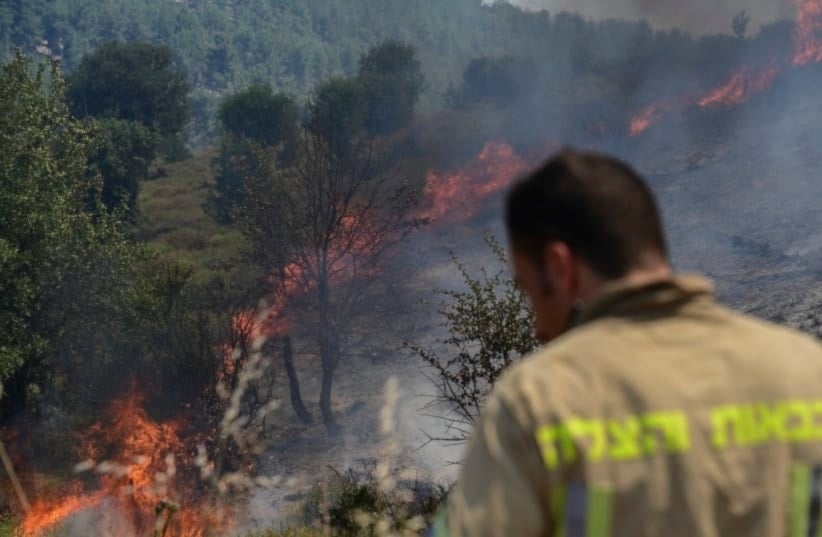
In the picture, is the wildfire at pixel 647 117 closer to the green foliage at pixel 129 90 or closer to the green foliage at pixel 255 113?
the green foliage at pixel 255 113

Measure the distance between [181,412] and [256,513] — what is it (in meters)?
3.22

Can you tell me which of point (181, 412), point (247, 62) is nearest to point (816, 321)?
point (181, 412)

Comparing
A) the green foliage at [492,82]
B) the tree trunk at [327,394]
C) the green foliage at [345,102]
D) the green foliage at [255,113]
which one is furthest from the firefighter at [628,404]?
the green foliage at [492,82]

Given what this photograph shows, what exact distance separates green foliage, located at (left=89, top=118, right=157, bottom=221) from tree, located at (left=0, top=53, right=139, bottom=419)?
15.8 meters

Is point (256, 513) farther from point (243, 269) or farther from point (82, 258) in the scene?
point (243, 269)

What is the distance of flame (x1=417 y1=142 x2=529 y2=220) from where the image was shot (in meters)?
33.5

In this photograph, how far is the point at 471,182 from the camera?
36156 millimetres

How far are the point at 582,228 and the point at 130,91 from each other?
173 ft

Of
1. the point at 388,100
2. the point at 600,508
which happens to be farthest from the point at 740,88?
the point at 600,508

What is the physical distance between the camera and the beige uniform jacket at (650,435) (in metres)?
1.59

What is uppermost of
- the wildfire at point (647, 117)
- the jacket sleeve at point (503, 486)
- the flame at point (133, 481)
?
the wildfire at point (647, 117)

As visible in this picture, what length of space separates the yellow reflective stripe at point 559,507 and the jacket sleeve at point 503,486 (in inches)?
0.6

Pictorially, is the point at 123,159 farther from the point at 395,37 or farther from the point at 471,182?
the point at 395,37

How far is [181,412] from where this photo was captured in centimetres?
1734
